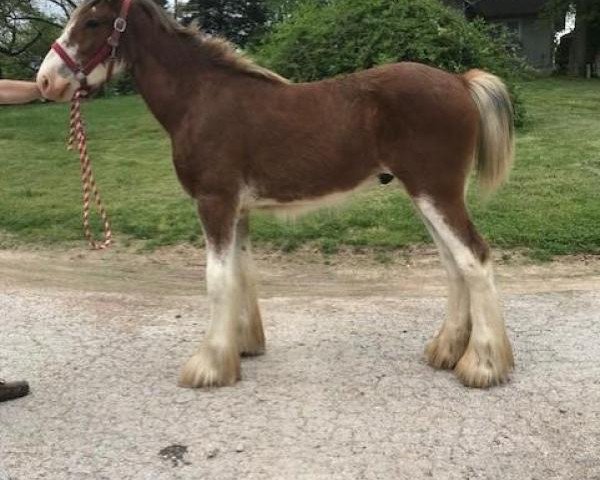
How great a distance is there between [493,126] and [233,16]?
81.7ft

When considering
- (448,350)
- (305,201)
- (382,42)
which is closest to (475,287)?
(448,350)

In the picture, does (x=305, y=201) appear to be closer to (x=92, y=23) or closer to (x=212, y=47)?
(x=212, y=47)

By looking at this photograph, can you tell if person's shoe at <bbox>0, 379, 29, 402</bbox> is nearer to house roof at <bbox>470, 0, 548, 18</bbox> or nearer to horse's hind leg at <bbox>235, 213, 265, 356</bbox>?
horse's hind leg at <bbox>235, 213, 265, 356</bbox>

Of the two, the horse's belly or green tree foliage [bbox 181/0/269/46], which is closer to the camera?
the horse's belly

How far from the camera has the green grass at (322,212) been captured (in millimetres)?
7172

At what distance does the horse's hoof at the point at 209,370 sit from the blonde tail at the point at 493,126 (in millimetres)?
1948

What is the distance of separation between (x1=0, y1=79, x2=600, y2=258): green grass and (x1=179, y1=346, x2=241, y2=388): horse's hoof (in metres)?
1.24

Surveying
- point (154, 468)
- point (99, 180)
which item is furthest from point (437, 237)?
point (99, 180)

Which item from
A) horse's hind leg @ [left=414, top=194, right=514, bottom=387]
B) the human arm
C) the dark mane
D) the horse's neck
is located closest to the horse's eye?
the horse's neck

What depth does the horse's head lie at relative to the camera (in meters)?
4.00

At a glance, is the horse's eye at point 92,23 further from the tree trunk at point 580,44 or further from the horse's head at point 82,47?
the tree trunk at point 580,44

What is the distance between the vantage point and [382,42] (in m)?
12.4

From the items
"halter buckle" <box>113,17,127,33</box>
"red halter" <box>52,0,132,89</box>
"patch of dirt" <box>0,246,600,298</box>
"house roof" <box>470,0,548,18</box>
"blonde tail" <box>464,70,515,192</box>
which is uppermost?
"house roof" <box>470,0,548,18</box>

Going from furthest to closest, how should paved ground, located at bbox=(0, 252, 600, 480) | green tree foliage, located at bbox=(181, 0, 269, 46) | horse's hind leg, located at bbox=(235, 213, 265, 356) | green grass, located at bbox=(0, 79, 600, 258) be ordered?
1. green tree foliage, located at bbox=(181, 0, 269, 46)
2. green grass, located at bbox=(0, 79, 600, 258)
3. horse's hind leg, located at bbox=(235, 213, 265, 356)
4. paved ground, located at bbox=(0, 252, 600, 480)
